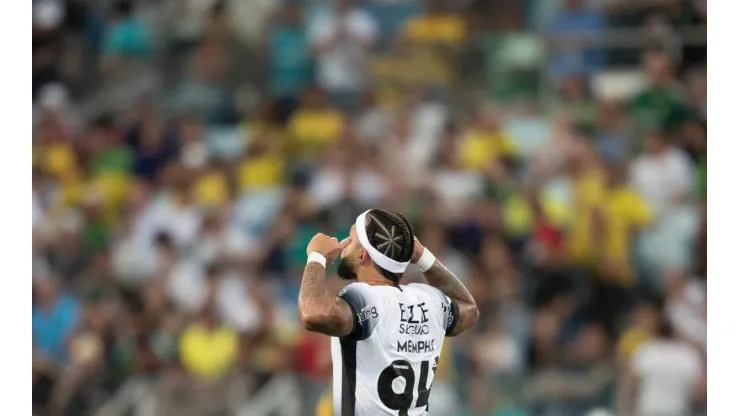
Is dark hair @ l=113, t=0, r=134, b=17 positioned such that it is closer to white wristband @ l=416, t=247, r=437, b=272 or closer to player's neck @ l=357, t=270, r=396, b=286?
white wristband @ l=416, t=247, r=437, b=272

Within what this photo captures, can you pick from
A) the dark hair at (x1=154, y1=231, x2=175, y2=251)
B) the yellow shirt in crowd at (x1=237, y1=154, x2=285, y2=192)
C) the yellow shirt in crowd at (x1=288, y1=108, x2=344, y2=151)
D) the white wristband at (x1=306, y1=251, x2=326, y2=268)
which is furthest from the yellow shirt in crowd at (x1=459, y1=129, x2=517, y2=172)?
the white wristband at (x1=306, y1=251, x2=326, y2=268)

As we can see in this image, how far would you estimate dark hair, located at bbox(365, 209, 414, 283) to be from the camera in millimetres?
4484

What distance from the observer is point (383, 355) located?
14.5 feet

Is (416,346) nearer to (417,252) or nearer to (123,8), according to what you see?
(417,252)

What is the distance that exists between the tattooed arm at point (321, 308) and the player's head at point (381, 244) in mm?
242

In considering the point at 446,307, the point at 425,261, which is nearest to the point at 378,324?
the point at 446,307

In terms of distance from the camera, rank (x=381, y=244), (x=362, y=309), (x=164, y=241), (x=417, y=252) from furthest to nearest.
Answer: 1. (x=164, y=241)
2. (x=417, y=252)
3. (x=381, y=244)
4. (x=362, y=309)

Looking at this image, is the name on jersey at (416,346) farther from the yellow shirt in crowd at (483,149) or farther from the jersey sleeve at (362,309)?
the yellow shirt in crowd at (483,149)

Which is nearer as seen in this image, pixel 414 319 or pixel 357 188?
pixel 414 319

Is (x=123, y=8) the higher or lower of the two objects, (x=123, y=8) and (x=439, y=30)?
the higher

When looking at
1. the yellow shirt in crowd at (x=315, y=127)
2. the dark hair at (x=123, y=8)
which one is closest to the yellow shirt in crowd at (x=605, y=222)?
the yellow shirt in crowd at (x=315, y=127)

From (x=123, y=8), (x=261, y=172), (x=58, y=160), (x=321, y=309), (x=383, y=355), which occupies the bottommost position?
(x=383, y=355)

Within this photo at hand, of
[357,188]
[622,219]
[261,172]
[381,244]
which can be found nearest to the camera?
[381,244]

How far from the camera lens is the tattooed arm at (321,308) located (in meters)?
4.16
